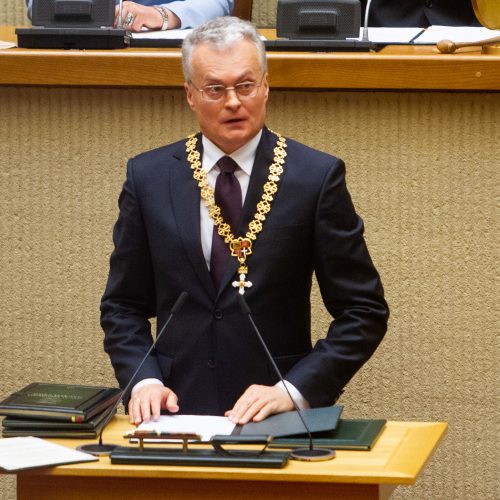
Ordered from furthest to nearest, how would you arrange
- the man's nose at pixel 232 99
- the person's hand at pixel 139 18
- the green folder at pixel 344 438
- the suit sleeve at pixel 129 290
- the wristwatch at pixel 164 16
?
1. the wristwatch at pixel 164 16
2. the person's hand at pixel 139 18
3. the suit sleeve at pixel 129 290
4. the man's nose at pixel 232 99
5. the green folder at pixel 344 438

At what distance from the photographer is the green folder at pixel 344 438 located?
2.49 m

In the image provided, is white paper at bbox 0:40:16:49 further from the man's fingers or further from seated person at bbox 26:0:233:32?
the man's fingers

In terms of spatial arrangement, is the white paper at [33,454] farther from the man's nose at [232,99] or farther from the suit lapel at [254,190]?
the man's nose at [232,99]

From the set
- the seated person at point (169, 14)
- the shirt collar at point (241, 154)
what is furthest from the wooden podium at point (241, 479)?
the seated person at point (169, 14)

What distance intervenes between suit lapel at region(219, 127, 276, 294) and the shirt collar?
0.01m

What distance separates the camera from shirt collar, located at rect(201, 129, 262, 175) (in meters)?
2.93

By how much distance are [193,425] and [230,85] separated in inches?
28.0

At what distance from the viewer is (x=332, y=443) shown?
2496mm

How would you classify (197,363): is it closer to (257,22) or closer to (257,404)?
(257,404)

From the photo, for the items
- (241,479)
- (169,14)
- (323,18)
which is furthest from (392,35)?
(241,479)

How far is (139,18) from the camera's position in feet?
13.9

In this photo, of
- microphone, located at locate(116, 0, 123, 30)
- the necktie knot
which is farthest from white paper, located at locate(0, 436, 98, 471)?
microphone, located at locate(116, 0, 123, 30)

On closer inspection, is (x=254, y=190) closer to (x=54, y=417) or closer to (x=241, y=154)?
(x=241, y=154)

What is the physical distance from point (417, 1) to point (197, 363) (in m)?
2.36
